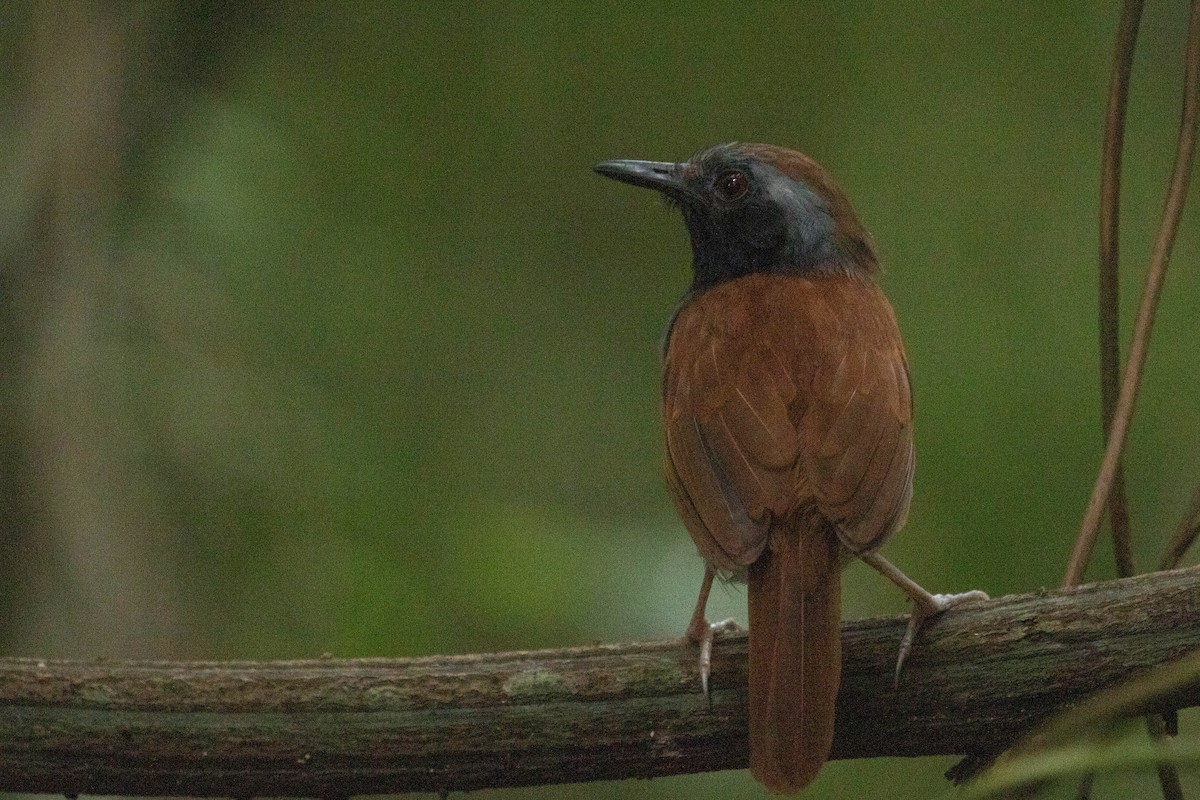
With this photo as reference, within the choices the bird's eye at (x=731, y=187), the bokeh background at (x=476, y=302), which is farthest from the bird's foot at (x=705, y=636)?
the bird's eye at (x=731, y=187)

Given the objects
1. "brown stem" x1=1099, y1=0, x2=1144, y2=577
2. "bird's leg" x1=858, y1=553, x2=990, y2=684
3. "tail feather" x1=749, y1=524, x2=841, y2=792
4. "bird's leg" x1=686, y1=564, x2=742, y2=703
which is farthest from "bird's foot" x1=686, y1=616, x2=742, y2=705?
"brown stem" x1=1099, y1=0, x2=1144, y2=577

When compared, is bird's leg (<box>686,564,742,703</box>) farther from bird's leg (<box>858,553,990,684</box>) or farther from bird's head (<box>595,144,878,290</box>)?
bird's head (<box>595,144,878,290</box>)

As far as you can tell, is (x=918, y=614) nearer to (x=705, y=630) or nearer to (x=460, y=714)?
(x=705, y=630)

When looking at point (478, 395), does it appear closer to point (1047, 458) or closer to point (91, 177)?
point (91, 177)

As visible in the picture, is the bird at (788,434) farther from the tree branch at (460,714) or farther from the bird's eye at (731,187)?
the tree branch at (460,714)

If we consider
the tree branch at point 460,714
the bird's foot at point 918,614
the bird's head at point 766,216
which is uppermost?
the bird's head at point 766,216

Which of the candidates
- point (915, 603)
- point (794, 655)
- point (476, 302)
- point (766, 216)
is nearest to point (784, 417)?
point (915, 603)

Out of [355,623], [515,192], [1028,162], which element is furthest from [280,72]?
[1028,162]
